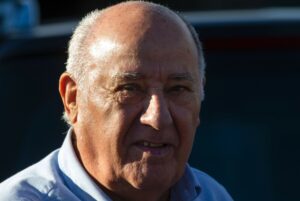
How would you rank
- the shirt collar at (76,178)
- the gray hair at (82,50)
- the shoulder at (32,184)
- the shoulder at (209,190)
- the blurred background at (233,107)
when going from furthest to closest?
the blurred background at (233,107) < the shoulder at (209,190) < the gray hair at (82,50) < the shirt collar at (76,178) < the shoulder at (32,184)

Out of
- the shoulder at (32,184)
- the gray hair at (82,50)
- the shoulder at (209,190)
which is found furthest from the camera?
the shoulder at (209,190)

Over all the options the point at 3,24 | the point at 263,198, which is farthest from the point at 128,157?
the point at 3,24

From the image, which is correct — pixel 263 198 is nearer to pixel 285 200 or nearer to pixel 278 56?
pixel 285 200

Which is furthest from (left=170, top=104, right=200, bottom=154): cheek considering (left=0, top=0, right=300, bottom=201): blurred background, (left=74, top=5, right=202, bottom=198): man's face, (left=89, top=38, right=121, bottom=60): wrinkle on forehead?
(left=0, top=0, right=300, bottom=201): blurred background

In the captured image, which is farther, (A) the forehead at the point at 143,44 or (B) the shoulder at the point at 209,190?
(B) the shoulder at the point at 209,190

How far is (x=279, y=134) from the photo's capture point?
448 centimetres

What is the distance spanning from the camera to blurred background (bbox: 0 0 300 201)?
445cm

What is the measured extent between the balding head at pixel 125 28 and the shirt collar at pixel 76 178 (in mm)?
212

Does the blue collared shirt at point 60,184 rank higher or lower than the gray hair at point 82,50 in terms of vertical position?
lower

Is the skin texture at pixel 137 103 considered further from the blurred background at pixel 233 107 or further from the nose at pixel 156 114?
the blurred background at pixel 233 107

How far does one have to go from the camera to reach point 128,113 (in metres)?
3.40

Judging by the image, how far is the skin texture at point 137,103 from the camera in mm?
3385

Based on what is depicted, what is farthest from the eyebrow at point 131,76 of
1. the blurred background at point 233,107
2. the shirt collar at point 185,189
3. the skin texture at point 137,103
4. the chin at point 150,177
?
the blurred background at point 233,107

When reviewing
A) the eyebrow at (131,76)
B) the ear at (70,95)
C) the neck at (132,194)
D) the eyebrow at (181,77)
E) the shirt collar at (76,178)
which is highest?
the eyebrow at (131,76)
